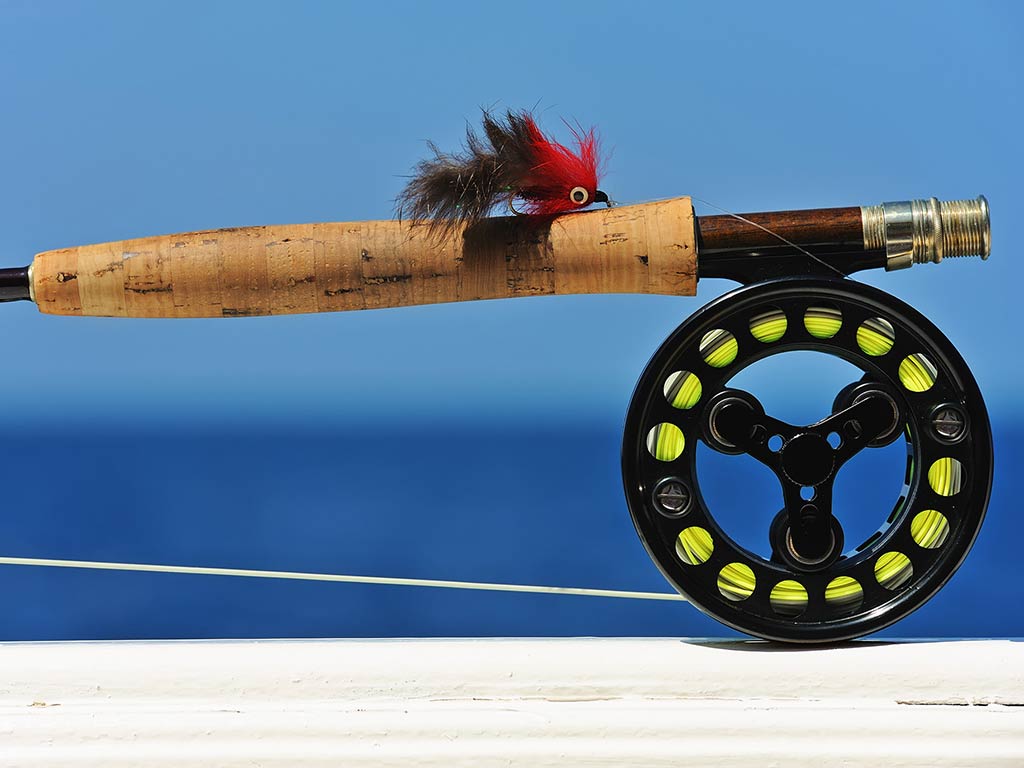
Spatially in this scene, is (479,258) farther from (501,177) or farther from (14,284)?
(14,284)

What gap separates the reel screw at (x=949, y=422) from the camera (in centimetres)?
131

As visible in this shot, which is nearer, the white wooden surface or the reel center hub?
the white wooden surface

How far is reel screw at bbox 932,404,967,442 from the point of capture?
4.30 feet

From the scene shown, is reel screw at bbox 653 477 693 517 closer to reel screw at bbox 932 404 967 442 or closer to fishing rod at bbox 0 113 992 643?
fishing rod at bbox 0 113 992 643

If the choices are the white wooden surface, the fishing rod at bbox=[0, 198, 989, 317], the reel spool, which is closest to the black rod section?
the fishing rod at bbox=[0, 198, 989, 317]

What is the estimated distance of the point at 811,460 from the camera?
4.31 feet

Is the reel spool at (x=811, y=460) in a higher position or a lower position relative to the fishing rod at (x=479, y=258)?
lower

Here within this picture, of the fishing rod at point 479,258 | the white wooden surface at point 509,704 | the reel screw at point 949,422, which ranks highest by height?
the fishing rod at point 479,258

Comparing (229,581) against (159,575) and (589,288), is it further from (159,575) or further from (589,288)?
(589,288)

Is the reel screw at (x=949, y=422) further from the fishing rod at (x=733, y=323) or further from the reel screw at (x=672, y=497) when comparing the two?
the reel screw at (x=672, y=497)

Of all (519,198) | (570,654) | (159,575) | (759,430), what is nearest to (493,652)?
(570,654)

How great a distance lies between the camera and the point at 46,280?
1.37 meters

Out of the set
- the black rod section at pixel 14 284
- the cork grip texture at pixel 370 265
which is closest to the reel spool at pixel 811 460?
the cork grip texture at pixel 370 265

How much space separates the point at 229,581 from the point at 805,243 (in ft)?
5.74
